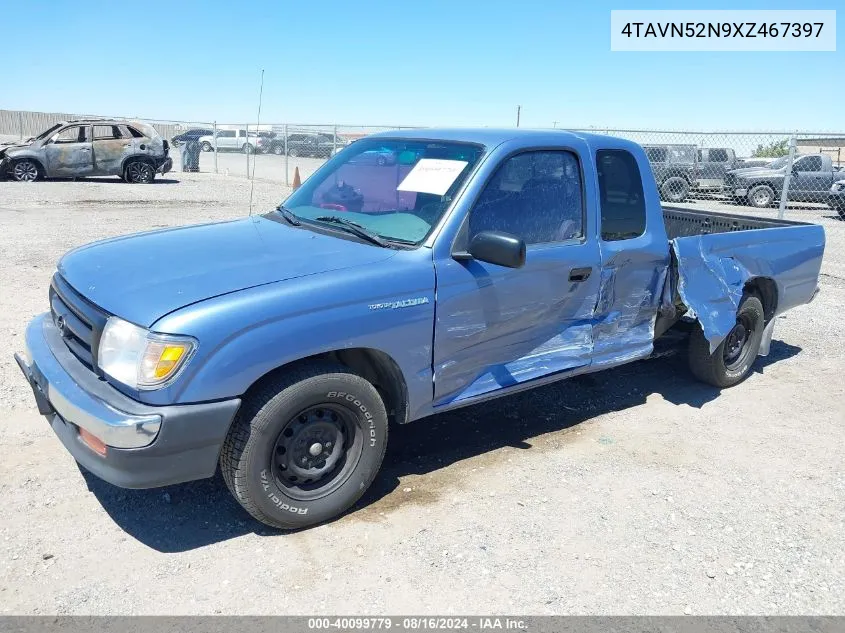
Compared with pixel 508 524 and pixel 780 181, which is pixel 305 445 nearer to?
pixel 508 524

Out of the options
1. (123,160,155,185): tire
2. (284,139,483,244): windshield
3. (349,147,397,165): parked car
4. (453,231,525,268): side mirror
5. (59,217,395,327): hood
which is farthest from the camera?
(123,160,155,185): tire

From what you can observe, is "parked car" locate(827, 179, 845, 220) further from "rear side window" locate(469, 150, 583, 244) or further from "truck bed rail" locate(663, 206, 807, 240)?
"rear side window" locate(469, 150, 583, 244)

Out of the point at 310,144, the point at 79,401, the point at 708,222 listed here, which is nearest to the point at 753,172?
the point at 310,144

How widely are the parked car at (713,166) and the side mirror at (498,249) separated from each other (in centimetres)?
1679

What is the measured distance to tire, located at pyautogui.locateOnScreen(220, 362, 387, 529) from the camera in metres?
3.07

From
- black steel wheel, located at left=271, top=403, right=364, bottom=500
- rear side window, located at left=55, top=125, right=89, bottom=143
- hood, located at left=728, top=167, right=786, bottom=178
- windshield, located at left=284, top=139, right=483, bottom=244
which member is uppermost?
rear side window, located at left=55, top=125, right=89, bottom=143

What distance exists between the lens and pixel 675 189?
18.5 meters

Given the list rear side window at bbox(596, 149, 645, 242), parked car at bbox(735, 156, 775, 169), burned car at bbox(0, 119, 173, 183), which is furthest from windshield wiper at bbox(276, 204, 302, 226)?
parked car at bbox(735, 156, 775, 169)

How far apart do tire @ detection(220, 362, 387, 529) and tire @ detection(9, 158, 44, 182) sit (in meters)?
19.3

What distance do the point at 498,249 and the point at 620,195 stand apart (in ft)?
4.70

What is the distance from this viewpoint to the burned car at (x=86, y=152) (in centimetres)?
1905

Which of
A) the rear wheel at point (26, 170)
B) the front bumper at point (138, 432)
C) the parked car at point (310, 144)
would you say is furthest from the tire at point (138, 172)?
the front bumper at point (138, 432)

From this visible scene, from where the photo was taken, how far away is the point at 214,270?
10.6 feet

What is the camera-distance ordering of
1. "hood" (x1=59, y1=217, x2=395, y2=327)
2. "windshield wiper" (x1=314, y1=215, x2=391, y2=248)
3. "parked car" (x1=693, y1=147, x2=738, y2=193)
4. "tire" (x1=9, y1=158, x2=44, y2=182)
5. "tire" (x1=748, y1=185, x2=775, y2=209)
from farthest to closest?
"tire" (x1=748, y1=185, x2=775, y2=209)
"tire" (x1=9, y1=158, x2=44, y2=182)
"parked car" (x1=693, y1=147, x2=738, y2=193)
"windshield wiper" (x1=314, y1=215, x2=391, y2=248)
"hood" (x1=59, y1=217, x2=395, y2=327)
